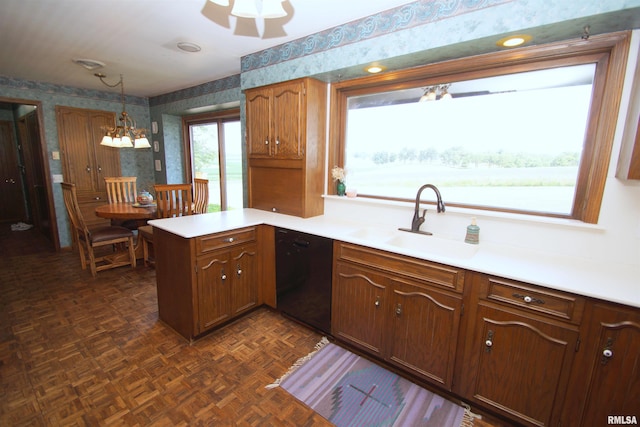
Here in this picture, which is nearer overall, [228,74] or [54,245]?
[228,74]

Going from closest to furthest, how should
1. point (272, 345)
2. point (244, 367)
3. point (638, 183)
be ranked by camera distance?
point (638, 183)
point (244, 367)
point (272, 345)

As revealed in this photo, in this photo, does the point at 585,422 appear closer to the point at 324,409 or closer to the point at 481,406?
the point at 481,406

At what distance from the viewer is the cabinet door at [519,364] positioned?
136cm

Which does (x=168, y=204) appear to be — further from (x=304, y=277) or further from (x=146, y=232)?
(x=304, y=277)

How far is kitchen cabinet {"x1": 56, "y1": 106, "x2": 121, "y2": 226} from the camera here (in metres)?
4.21

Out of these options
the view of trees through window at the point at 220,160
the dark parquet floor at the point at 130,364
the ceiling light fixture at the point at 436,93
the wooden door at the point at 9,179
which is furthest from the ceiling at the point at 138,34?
the wooden door at the point at 9,179

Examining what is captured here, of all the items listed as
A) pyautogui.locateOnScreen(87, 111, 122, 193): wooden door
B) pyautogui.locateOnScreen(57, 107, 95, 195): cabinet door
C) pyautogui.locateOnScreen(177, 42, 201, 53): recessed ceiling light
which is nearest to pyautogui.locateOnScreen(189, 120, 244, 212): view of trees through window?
pyautogui.locateOnScreen(87, 111, 122, 193): wooden door

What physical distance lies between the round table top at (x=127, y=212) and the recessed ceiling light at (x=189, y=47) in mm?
1879

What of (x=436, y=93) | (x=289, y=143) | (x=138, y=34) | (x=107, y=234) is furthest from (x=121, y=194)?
(x=436, y=93)

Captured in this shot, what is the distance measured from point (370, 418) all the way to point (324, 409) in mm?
267

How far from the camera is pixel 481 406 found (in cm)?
160

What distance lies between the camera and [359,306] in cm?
202

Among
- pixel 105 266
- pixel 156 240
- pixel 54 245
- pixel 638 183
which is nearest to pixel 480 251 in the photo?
pixel 638 183

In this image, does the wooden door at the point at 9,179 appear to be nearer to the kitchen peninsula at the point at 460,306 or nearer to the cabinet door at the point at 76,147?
the cabinet door at the point at 76,147
